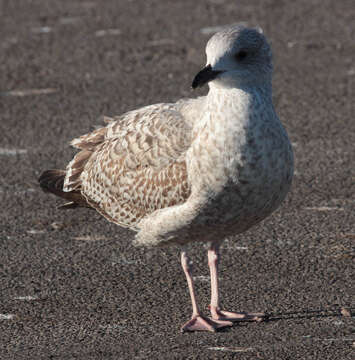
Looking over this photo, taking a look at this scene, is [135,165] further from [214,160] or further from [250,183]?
[250,183]

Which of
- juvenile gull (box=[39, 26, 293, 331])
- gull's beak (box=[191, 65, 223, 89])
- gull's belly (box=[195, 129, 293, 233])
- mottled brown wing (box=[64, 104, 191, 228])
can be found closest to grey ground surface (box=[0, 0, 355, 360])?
juvenile gull (box=[39, 26, 293, 331])

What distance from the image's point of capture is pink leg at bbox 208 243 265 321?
645 centimetres

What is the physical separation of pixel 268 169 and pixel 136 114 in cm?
150

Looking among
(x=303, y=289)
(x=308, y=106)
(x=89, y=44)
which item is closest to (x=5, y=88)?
(x=89, y=44)

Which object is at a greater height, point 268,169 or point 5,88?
point 268,169

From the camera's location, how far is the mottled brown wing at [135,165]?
636cm

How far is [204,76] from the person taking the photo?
5895 millimetres

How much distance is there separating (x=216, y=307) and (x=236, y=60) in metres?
→ 1.79

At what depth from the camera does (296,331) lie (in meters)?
6.23

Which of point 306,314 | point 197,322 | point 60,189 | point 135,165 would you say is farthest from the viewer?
point 60,189

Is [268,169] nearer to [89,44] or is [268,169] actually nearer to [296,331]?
[296,331]

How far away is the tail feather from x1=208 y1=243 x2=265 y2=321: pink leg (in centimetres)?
124

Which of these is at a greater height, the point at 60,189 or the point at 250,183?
the point at 250,183

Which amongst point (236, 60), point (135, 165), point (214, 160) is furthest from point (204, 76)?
point (135, 165)
